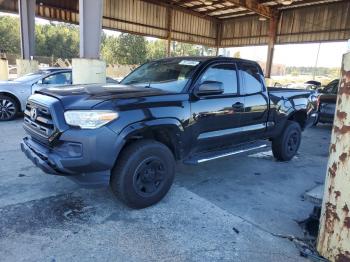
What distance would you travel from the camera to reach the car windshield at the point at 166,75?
424cm

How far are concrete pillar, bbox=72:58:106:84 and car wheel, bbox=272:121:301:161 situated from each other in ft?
13.9

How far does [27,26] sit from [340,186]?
14.0 metres

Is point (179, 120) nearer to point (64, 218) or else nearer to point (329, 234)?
point (64, 218)

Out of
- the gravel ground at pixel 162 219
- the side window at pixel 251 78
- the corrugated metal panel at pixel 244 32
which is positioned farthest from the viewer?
the corrugated metal panel at pixel 244 32

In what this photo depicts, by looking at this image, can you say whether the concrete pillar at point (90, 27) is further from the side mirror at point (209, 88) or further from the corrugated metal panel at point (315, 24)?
the corrugated metal panel at point (315, 24)

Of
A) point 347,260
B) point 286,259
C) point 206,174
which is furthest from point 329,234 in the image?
point 206,174

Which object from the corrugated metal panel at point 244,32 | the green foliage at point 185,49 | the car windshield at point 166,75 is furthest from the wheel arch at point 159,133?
the green foliage at point 185,49

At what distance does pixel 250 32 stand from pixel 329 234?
69.3 feet

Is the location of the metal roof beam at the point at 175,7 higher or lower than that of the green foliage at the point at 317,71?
higher

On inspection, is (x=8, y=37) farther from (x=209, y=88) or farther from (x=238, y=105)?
(x=209, y=88)

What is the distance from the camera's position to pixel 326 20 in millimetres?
18062

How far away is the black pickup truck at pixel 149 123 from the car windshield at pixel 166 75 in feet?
0.05

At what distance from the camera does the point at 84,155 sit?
3.22 meters

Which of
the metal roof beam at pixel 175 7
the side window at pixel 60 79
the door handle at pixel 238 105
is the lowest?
the door handle at pixel 238 105
